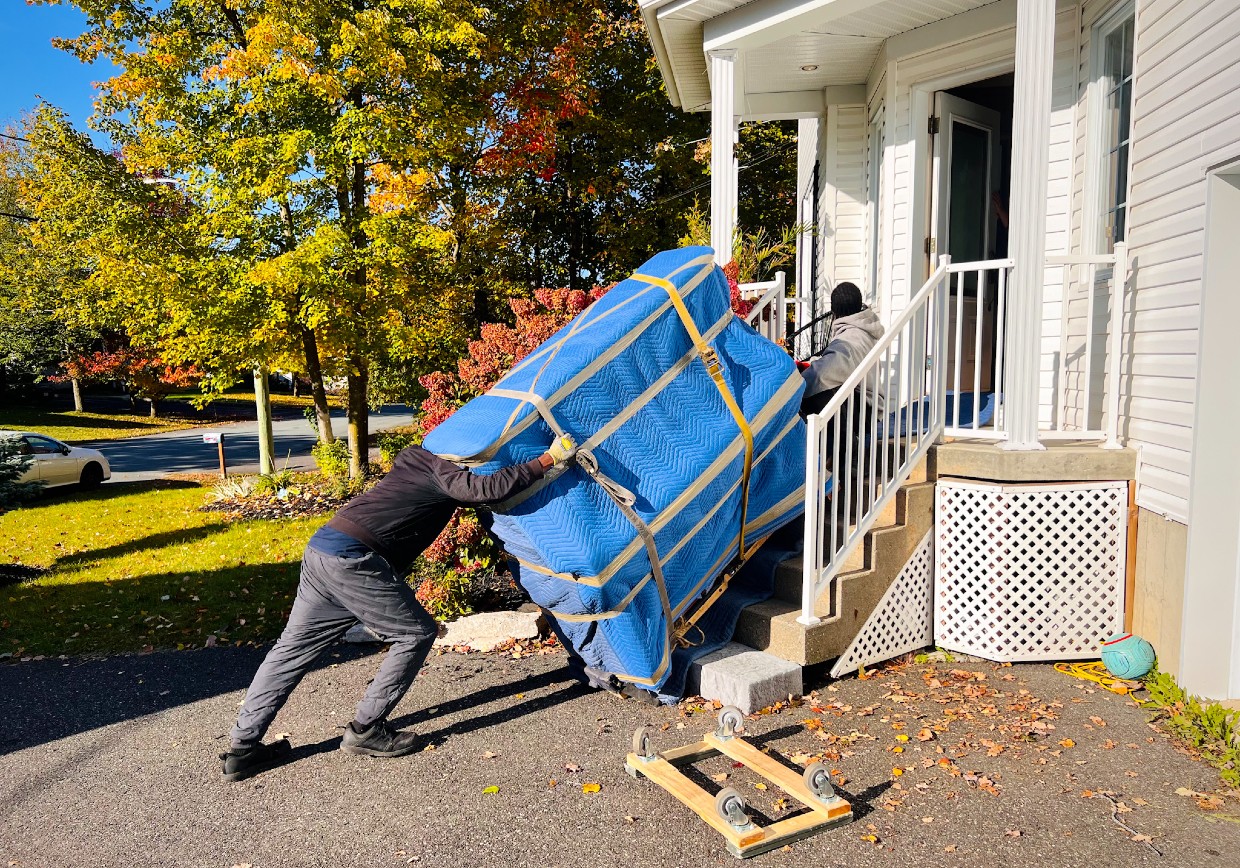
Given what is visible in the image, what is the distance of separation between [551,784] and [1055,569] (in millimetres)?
3290

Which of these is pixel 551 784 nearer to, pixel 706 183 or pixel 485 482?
pixel 485 482

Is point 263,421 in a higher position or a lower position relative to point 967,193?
lower

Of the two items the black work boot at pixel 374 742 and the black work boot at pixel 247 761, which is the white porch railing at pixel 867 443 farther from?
the black work boot at pixel 247 761

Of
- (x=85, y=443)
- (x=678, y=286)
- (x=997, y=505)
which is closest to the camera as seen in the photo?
(x=678, y=286)

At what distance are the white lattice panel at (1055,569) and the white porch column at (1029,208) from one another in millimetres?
384

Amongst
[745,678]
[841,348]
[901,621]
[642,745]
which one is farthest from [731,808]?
[841,348]

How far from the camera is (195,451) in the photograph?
23125 millimetres

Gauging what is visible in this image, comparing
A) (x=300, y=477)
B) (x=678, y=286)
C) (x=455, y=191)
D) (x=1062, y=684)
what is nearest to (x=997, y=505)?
(x=1062, y=684)

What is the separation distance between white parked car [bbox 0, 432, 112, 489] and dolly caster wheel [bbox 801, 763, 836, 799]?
1547 centimetres

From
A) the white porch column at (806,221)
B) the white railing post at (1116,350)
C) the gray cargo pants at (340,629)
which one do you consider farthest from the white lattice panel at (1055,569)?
the white porch column at (806,221)

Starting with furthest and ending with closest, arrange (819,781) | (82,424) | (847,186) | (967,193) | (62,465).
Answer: (82,424) → (62,465) → (847,186) → (967,193) → (819,781)

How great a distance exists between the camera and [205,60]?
12.0 metres

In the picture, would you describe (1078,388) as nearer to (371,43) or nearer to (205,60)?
(371,43)

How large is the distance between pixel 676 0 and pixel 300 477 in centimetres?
1115
